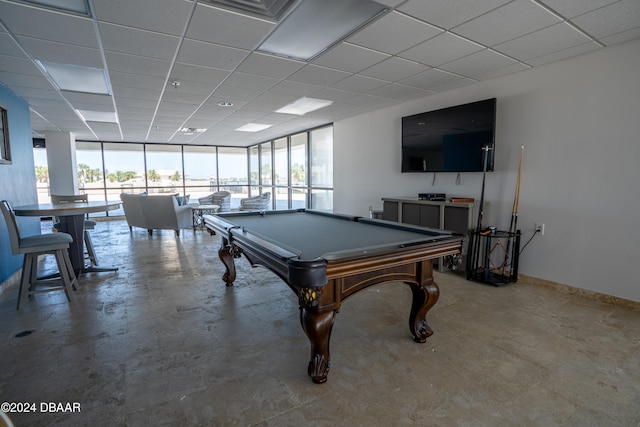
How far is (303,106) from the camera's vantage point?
5.53 metres

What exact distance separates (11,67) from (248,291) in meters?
3.45

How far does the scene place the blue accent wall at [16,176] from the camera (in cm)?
373

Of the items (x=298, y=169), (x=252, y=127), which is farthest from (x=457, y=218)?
(x=298, y=169)

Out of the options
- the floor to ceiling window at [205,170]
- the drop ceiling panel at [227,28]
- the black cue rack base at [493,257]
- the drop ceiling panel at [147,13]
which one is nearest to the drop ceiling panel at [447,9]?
the drop ceiling panel at [227,28]

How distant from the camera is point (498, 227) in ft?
13.3

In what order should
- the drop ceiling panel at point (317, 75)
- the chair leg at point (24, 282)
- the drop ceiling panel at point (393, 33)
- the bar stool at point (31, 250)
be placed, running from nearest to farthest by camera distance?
A: the drop ceiling panel at point (393, 33)
the bar stool at point (31, 250)
the chair leg at point (24, 282)
the drop ceiling panel at point (317, 75)

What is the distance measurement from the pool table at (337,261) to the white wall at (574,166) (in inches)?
75.0

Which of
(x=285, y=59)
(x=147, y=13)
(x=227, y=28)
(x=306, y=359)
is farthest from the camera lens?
(x=285, y=59)

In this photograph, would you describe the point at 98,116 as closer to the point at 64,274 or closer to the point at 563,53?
the point at 64,274

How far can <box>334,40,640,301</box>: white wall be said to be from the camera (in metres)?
2.99

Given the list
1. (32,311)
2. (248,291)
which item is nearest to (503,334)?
(248,291)

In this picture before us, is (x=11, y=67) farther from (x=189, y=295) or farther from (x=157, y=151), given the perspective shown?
(x=157, y=151)

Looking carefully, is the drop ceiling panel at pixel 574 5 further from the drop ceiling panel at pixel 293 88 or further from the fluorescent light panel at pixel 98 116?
the fluorescent light panel at pixel 98 116

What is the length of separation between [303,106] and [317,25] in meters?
2.95
